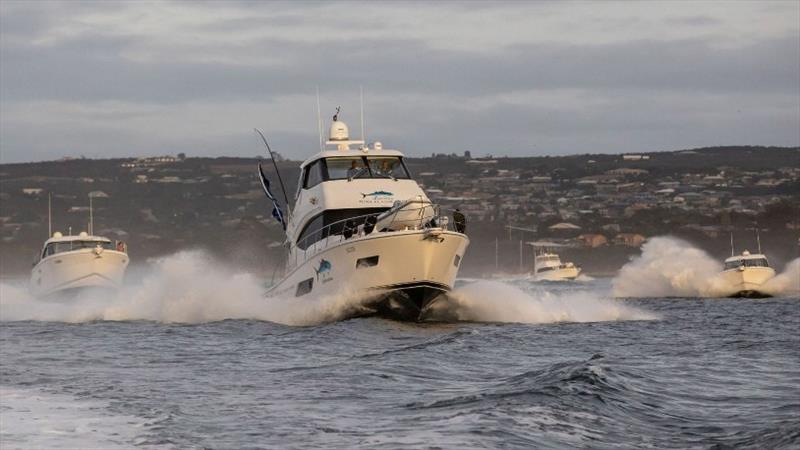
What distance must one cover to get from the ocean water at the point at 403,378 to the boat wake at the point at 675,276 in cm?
2495

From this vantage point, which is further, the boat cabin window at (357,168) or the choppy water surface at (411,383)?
the boat cabin window at (357,168)

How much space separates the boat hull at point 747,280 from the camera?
59.5m

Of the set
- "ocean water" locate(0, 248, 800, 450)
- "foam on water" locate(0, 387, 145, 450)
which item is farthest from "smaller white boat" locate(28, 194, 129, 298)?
"foam on water" locate(0, 387, 145, 450)

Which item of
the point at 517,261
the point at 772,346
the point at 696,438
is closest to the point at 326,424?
the point at 696,438

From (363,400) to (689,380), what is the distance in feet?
19.8

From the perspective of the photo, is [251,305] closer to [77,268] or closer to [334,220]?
[334,220]

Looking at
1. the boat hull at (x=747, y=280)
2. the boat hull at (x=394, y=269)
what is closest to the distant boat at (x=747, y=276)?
the boat hull at (x=747, y=280)

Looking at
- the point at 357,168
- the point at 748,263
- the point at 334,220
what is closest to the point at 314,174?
the point at 357,168

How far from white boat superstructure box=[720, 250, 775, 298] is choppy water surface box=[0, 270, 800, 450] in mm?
23836

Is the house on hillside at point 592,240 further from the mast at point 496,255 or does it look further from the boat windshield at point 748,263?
the boat windshield at point 748,263

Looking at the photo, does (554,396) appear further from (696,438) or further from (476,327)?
(476,327)

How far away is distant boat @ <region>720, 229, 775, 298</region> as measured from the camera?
195 ft

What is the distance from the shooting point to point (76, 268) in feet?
169

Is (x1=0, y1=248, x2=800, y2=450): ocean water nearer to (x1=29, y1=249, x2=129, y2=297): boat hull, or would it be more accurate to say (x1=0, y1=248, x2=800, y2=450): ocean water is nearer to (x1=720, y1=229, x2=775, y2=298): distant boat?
(x1=29, y1=249, x2=129, y2=297): boat hull
